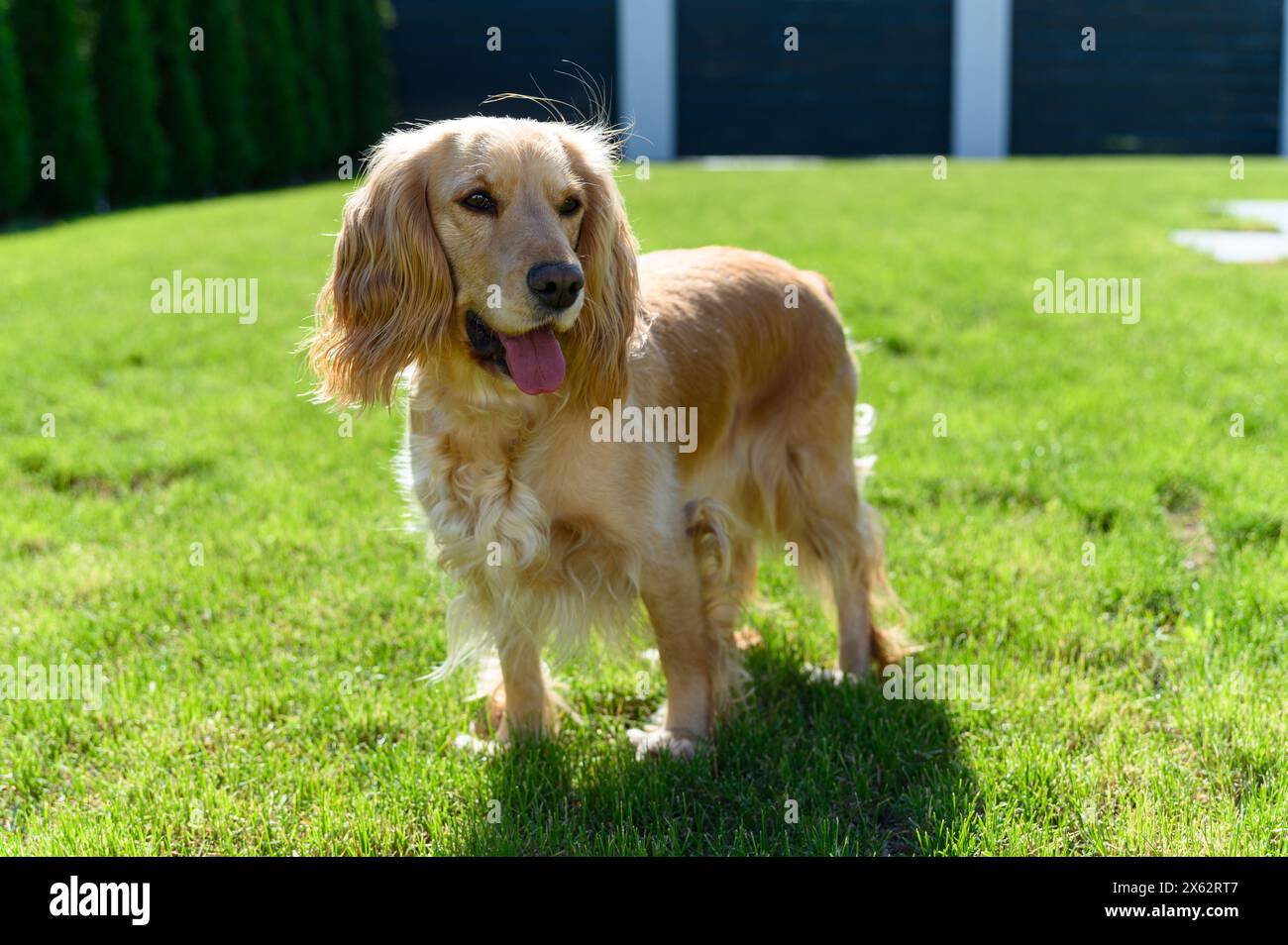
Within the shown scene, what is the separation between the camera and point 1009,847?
2441 millimetres

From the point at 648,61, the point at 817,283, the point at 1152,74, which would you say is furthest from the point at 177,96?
the point at 1152,74

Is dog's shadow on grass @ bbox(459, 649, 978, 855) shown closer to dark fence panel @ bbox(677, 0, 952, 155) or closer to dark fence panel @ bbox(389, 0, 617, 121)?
dark fence panel @ bbox(389, 0, 617, 121)

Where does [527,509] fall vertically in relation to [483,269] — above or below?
below

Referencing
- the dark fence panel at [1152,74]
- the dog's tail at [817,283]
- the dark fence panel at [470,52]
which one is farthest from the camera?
the dark fence panel at [1152,74]

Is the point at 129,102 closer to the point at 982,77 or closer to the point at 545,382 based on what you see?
the point at 545,382

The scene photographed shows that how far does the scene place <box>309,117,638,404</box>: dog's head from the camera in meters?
2.60

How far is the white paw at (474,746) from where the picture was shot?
9.73 ft

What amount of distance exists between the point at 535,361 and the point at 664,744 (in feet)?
3.38

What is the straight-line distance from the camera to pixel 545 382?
2.63 meters

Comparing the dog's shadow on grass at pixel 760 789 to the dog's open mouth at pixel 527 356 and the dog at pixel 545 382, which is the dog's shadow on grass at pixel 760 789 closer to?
the dog at pixel 545 382

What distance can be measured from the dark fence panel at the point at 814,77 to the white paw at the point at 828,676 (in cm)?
2029

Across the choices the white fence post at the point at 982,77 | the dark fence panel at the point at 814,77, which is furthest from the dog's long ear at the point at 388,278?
the white fence post at the point at 982,77

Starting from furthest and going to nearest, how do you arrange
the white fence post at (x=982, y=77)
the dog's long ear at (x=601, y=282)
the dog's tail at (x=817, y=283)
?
the white fence post at (x=982, y=77), the dog's tail at (x=817, y=283), the dog's long ear at (x=601, y=282)
